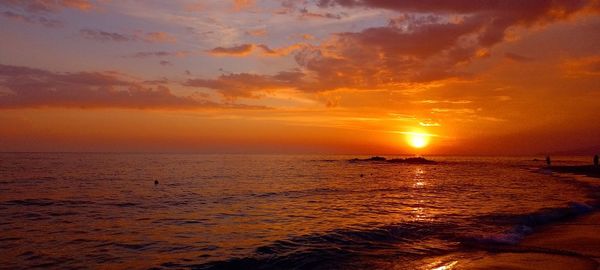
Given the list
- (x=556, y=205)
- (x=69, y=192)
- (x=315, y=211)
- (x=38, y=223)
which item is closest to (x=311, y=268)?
(x=315, y=211)

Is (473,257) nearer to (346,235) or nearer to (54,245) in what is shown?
(346,235)

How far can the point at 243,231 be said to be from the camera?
19375 millimetres

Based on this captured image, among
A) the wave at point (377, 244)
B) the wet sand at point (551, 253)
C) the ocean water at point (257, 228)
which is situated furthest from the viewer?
the ocean water at point (257, 228)

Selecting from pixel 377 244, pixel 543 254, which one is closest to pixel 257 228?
pixel 377 244

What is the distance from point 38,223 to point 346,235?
54.6 feet

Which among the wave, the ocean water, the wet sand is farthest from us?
the ocean water

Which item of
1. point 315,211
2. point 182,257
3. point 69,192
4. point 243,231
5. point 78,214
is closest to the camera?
point 182,257

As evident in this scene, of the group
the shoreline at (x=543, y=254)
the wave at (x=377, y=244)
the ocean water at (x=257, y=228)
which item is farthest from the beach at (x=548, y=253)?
the ocean water at (x=257, y=228)

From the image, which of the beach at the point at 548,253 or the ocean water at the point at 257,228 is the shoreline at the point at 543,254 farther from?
the ocean water at the point at 257,228

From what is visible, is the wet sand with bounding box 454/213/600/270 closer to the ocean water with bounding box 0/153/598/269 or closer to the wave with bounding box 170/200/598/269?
the wave with bounding box 170/200/598/269

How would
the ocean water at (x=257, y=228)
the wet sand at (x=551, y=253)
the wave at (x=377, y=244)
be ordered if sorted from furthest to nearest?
1. the ocean water at (x=257, y=228)
2. the wave at (x=377, y=244)
3. the wet sand at (x=551, y=253)

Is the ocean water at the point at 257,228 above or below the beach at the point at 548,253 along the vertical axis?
below

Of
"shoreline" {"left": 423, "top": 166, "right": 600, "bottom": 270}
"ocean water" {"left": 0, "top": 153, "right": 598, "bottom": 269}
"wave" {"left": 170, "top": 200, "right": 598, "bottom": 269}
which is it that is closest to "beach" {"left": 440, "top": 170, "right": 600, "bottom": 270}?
"shoreline" {"left": 423, "top": 166, "right": 600, "bottom": 270}

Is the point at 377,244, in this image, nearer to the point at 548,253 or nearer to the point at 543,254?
the point at 543,254
